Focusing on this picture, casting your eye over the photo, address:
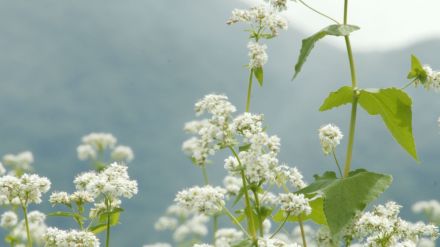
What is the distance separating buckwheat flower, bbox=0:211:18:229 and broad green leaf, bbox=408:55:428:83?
16.6 feet

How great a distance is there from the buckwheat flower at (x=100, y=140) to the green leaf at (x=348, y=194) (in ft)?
19.7

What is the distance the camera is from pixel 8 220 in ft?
23.8

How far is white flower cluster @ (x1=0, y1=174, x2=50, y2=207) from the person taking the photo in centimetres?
419

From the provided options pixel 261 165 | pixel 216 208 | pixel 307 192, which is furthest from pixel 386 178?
pixel 216 208

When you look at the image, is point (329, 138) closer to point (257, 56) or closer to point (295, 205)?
point (295, 205)

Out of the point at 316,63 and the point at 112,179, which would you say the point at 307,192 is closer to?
the point at 112,179

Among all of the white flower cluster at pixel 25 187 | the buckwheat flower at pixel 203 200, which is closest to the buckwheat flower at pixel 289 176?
the buckwheat flower at pixel 203 200

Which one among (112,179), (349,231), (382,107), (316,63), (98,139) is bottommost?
(349,231)

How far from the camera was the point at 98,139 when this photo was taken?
30.2 feet

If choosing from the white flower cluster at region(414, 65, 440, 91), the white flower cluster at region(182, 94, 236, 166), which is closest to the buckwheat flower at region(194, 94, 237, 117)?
the white flower cluster at region(182, 94, 236, 166)

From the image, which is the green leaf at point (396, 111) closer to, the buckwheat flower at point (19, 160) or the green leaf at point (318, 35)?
the green leaf at point (318, 35)

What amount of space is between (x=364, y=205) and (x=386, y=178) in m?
0.25

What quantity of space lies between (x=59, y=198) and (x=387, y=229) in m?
2.31

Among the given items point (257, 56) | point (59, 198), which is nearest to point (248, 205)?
point (257, 56)
